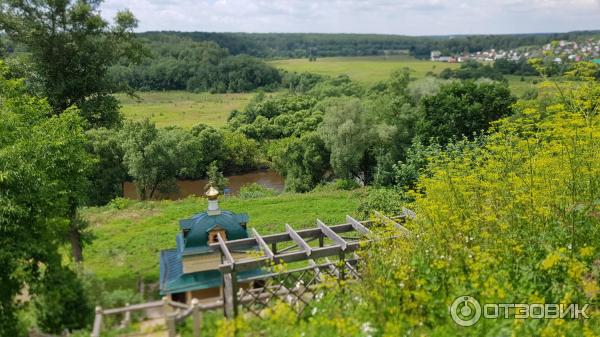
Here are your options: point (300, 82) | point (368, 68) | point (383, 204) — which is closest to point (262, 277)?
point (383, 204)

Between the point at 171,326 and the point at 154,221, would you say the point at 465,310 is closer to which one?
the point at 171,326

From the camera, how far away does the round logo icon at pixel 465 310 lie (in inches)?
245

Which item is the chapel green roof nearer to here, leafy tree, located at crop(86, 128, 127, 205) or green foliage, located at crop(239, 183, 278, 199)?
green foliage, located at crop(239, 183, 278, 199)

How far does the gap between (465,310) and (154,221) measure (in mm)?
13818

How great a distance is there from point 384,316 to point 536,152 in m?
5.24

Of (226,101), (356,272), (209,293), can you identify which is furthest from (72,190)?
(226,101)

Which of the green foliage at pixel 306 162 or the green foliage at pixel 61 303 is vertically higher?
the green foliage at pixel 61 303

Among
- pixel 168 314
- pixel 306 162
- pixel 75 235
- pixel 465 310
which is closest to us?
pixel 465 310

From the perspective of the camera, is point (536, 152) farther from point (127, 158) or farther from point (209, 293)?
point (127, 158)

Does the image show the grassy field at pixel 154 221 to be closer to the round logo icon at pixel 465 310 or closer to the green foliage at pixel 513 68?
the round logo icon at pixel 465 310

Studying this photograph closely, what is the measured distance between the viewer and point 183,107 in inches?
2852

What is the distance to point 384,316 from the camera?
6367mm

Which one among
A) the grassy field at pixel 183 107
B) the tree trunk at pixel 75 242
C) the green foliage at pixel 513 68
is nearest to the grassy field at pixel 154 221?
the tree trunk at pixel 75 242

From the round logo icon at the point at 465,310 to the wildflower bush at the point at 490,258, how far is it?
10 centimetres
